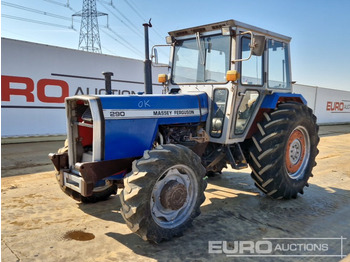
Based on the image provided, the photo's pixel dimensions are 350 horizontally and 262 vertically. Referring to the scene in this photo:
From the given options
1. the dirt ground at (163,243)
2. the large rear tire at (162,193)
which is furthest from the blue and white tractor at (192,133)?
the dirt ground at (163,243)

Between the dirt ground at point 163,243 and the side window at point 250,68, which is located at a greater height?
the side window at point 250,68

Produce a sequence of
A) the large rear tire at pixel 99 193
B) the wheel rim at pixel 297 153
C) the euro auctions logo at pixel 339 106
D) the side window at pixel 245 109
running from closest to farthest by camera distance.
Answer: the large rear tire at pixel 99 193
the side window at pixel 245 109
the wheel rim at pixel 297 153
the euro auctions logo at pixel 339 106

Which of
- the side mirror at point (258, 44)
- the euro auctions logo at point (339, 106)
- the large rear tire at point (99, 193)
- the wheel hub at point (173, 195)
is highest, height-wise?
the side mirror at point (258, 44)

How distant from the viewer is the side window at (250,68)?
13.4 feet

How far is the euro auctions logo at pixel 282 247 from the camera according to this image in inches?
116

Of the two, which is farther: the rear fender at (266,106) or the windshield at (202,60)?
the rear fender at (266,106)

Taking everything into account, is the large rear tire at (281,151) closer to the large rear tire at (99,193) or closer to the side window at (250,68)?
the side window at (250,68)

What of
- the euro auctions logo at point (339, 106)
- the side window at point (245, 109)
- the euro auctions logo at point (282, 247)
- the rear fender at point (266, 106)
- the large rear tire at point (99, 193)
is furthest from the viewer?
the euro auctions logo at point (339, 106)

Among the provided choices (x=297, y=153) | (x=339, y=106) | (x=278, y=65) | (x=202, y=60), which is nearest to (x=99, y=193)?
(x=202, y=60)

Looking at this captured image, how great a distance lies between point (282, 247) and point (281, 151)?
1.41 meters

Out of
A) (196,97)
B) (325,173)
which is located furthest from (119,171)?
(325,173)

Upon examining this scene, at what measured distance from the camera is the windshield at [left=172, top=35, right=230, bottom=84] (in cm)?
407

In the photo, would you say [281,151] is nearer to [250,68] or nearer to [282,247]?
[250,68]

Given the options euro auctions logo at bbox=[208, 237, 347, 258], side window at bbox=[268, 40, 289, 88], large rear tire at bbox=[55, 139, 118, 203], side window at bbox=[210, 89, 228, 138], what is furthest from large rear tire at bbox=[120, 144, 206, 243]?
side window at bbox=[268, 40, 289, 88]
